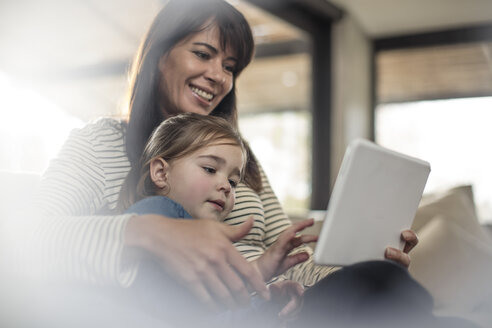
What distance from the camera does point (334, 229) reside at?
747mm

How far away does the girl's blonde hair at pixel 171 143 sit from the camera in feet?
3.18

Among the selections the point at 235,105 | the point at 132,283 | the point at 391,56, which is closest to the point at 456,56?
the point at 391,56

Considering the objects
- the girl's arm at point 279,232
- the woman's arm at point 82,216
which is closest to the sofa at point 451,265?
the girl's arm at point 279,232

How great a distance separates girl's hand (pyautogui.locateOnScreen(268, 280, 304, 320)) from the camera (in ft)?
2.81

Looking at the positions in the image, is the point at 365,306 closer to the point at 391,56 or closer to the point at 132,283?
the point at 132,283

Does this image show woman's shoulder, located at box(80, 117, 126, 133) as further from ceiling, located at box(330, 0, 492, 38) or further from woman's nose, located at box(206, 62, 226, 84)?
ceiling, located at box(330, 0, 492, 38)

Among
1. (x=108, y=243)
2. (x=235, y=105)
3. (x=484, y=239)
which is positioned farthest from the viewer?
(x=484, y=239)

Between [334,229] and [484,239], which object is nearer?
[334,229]

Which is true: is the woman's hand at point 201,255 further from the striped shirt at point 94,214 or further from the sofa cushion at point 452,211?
the sofa cushion at point 452,211

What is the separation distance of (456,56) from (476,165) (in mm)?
895

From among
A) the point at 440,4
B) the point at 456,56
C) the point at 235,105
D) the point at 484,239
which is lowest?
the point at 484,239

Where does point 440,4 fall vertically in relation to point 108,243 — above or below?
above

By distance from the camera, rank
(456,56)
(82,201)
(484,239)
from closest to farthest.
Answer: (82,201), (484,239), (456,56)

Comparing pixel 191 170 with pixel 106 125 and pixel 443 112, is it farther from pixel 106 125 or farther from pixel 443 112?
pixel 443 112
